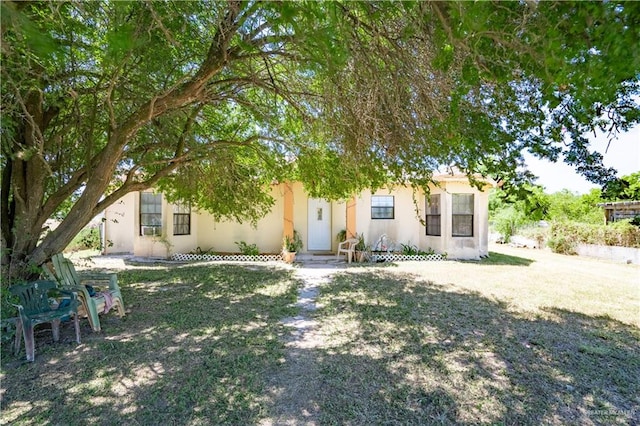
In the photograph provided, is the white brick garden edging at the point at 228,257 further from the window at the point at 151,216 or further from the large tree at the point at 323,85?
the large tree at the point at 323,85

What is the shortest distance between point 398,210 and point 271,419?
12.3m

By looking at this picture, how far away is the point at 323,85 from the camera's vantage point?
15.6 ft

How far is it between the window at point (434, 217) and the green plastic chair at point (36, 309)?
12141mm

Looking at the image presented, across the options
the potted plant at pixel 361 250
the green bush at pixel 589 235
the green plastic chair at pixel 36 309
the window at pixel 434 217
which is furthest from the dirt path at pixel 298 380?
the green bush at pixel 589 235

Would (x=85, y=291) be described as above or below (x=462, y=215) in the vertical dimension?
below

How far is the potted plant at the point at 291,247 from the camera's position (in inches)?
500

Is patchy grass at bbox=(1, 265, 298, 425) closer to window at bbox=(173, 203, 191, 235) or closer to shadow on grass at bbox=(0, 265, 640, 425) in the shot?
shadow on grass at bbox=(0, 265, 640, 425)

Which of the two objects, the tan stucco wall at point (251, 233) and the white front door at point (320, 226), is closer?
the white front door at point (320, 226)

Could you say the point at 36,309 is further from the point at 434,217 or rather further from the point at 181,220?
the point at 434,217

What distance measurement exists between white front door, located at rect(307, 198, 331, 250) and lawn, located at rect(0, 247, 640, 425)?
273 inches

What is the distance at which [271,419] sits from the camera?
2881 millimetres

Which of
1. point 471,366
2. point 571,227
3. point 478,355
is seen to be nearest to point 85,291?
point 471,366

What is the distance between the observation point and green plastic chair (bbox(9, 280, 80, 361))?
4.11 metres

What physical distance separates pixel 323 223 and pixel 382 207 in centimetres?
263
